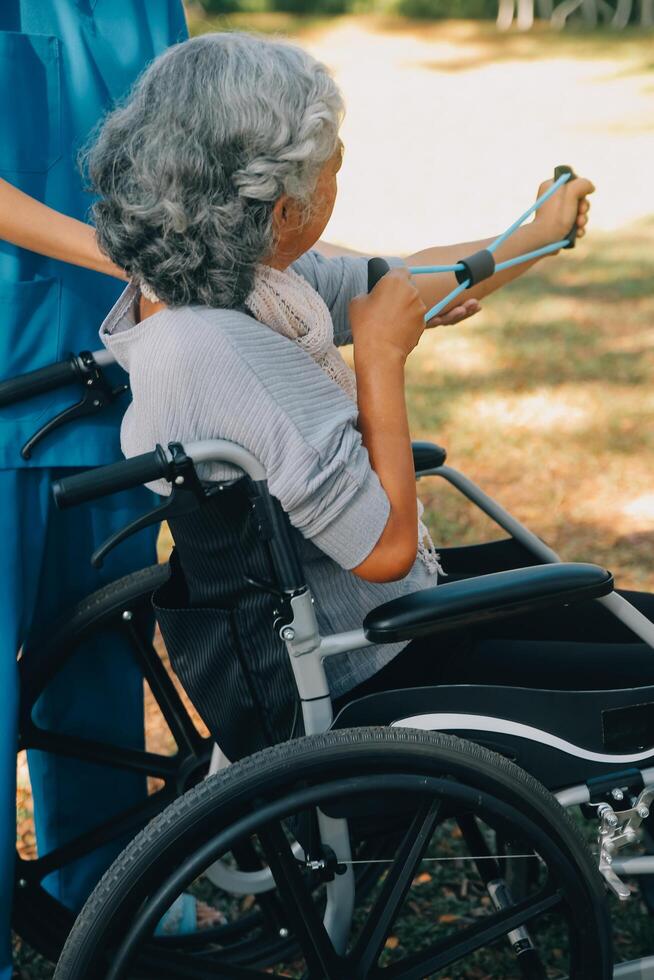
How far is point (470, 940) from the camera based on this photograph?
5.08ft

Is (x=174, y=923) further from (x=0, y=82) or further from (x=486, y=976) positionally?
(x=0, y=82)

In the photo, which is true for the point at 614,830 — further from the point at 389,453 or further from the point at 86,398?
the point at 86,398

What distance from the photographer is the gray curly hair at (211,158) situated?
1466 millimetres

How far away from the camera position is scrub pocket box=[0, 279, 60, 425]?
5.77 ft

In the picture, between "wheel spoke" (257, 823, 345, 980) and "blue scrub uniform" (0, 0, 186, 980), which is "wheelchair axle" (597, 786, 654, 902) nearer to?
"wheel spoke" (257, 823, 345, 980)

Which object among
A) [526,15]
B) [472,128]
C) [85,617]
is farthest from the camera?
[526,15]

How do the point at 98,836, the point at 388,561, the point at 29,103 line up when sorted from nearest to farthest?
the point at 388,561, the point at 29,103, the point at 98,836

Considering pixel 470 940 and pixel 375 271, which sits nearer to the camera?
pixel 470 940

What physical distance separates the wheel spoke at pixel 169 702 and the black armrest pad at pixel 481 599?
2.15 ft

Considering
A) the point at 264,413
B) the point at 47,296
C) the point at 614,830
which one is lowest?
the point at 614,830

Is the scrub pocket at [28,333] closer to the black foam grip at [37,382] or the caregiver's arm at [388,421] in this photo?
the black foam grip at [37,382]

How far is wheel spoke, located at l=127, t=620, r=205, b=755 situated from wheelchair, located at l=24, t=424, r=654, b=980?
355mm

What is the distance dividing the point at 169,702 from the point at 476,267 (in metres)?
0.87

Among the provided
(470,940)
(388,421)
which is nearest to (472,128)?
(388,421)
